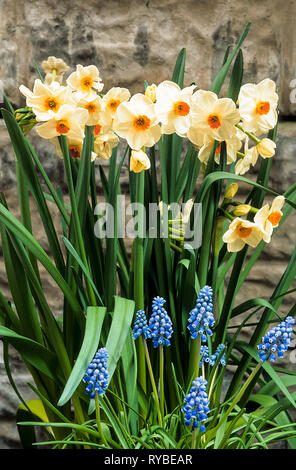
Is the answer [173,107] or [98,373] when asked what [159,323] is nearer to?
[98,373]

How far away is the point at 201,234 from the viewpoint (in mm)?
864

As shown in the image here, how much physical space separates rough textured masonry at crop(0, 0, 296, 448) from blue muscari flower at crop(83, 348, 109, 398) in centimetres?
72

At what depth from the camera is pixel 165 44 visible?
52.8 inches

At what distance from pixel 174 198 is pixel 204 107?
192 mm

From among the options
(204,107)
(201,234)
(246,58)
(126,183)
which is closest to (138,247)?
(201,234)

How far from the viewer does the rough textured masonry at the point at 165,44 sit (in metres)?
1.32

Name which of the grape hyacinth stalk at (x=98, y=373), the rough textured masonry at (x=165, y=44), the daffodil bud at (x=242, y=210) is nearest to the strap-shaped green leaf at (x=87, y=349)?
the grape hyacinth stalk at (x=98, y=373)

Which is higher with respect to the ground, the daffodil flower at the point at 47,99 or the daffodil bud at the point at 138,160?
the daffodil flower at the point at 47,99

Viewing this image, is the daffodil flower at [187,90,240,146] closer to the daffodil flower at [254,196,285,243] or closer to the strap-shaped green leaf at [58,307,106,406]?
the daffodil flower at [254,196,285,243]

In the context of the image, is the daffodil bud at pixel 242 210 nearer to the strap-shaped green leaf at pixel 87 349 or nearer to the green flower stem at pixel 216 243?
the green flower stem at pixel 216 243

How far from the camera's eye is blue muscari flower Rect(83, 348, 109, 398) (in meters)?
0.67

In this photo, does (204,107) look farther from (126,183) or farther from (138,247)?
(126,183)

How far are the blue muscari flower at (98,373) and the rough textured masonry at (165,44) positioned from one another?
72 cm

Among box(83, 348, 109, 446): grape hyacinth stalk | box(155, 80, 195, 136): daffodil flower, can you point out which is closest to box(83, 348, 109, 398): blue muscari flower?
box(83, 348, 109, 446): grape hyacinth stalk
